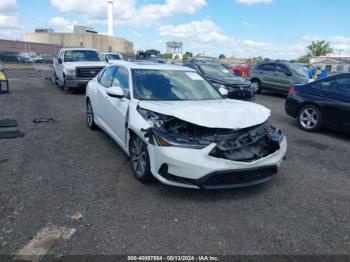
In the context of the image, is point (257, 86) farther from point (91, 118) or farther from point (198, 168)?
point (198, 168)

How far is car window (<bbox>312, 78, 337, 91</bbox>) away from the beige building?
224 feet

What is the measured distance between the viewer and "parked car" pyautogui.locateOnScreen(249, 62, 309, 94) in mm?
13594

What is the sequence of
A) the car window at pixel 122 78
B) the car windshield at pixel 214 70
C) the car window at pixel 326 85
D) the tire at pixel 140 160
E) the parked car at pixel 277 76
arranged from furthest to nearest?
the parked car at pixel 277 76
the car windshield at pixel 214 70
the car window at pixel 326 85
the car window at pixel 122 78
the tire at pixel 140 160

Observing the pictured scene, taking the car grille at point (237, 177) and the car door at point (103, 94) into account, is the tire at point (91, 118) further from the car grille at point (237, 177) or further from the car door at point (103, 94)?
the car grille at point (237, 177)

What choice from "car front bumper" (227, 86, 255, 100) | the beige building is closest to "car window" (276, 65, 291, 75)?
"car front bumper" (227, 86, 255, 100)

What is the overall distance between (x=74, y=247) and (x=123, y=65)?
341cm

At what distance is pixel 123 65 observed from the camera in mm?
5352

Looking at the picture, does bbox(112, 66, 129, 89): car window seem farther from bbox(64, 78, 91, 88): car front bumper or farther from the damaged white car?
bbox(64, 78, 91, 88): car front bumper

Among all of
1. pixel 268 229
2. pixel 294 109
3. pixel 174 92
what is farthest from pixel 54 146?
pixel 294 109

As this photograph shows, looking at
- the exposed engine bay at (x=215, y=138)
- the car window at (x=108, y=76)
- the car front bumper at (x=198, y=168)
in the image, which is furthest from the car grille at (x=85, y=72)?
the car front bumper at (x=198, y=168)

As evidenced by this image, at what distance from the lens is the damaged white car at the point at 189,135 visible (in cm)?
347

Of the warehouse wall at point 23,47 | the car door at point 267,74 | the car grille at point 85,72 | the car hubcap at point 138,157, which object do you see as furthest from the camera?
the warehouse wall at point 23,47

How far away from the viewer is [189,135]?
3.65 metres

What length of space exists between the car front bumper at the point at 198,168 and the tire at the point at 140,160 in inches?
6.7
